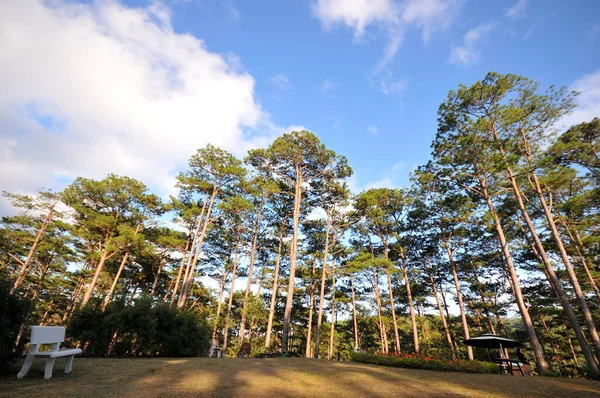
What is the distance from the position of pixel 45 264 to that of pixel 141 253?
1281cm

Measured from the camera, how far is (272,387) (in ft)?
14.7

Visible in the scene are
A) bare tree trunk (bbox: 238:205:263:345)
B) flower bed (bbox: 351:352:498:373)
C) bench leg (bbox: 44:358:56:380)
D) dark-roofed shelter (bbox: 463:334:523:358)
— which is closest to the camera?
bench leg (bbox: 44:358:56:380)

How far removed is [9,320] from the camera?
4.23 meters

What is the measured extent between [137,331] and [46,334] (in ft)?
16.0

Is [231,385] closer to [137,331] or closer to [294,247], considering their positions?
[137,331]

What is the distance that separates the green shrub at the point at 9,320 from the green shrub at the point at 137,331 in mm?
4271

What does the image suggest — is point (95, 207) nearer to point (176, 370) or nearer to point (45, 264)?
point (45, 264)

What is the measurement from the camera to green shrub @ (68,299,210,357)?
26.9 feet

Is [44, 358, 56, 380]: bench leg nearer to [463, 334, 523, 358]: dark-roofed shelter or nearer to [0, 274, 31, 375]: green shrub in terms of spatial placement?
[0, 274, 31, 375]: green shrub

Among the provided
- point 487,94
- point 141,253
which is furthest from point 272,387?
point 141,253

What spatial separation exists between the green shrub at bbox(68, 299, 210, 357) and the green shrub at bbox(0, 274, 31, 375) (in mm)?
4271

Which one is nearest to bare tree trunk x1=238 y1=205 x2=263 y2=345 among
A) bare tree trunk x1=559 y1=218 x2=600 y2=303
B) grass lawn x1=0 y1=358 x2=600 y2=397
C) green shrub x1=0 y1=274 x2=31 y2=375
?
grass lawn x1=0 y1=358 x2=600 y2=397

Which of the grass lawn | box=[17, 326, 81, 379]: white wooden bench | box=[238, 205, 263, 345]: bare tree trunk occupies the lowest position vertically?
the grass lawn

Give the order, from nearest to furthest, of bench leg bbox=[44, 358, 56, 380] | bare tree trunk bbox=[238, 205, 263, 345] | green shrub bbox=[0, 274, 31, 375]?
1. green shrub bbox=[0, 274, 31, 375]
2. bench leg bbox=[44, 358, 56, 380]
3. bare tree trunk bbox=[238, 205, 263, 345]
